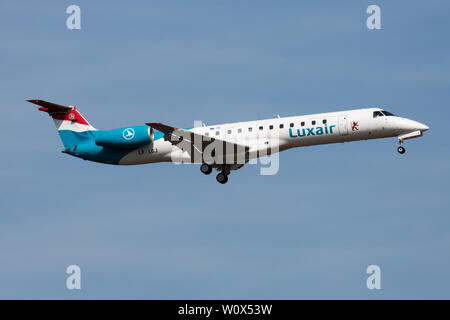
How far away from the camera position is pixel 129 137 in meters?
42.2

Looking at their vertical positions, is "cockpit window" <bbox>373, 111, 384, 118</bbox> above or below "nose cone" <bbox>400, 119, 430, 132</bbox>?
above

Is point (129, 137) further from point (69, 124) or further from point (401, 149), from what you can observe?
point (401, 149)

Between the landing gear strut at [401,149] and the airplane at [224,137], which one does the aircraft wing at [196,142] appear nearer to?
the airplane at [224,137]

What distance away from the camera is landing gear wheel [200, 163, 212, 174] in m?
41.8

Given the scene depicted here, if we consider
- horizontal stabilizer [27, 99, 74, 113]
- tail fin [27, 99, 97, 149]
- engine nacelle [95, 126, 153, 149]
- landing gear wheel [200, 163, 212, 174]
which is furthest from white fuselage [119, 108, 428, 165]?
horizontal stabilizer [27, 99, 74, 113]

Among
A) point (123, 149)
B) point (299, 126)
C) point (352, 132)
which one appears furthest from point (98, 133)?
point (352, 132)

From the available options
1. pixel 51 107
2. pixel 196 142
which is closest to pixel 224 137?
pixel 196 142

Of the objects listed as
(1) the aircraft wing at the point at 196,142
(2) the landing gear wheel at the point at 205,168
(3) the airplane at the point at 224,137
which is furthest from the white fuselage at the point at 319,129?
(2) the landing gear wheel at the point at 205,168

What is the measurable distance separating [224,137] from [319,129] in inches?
204

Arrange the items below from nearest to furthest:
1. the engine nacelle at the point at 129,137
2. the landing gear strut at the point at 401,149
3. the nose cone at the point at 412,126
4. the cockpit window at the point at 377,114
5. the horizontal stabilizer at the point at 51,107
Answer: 1. the nose cone at the point at 412,126
2. the landing gear strut at the point at 401,149
3. the cockpit window at the point at 377,114
4. the engine nacelle at the point at 129,137
5. the horizontal stabilizer at the point at 51,107

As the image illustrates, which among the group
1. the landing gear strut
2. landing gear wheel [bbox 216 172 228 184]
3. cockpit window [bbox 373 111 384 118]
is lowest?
landing gear wheel [bbox 216 172 228 184]

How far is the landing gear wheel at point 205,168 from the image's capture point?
4175 centimetres

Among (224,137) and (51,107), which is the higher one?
(51,107)

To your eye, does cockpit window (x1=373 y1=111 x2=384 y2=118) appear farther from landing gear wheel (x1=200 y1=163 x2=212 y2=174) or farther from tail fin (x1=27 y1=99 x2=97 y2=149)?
tail fin (x1=27 y1=99 x2=97 y2=149)
